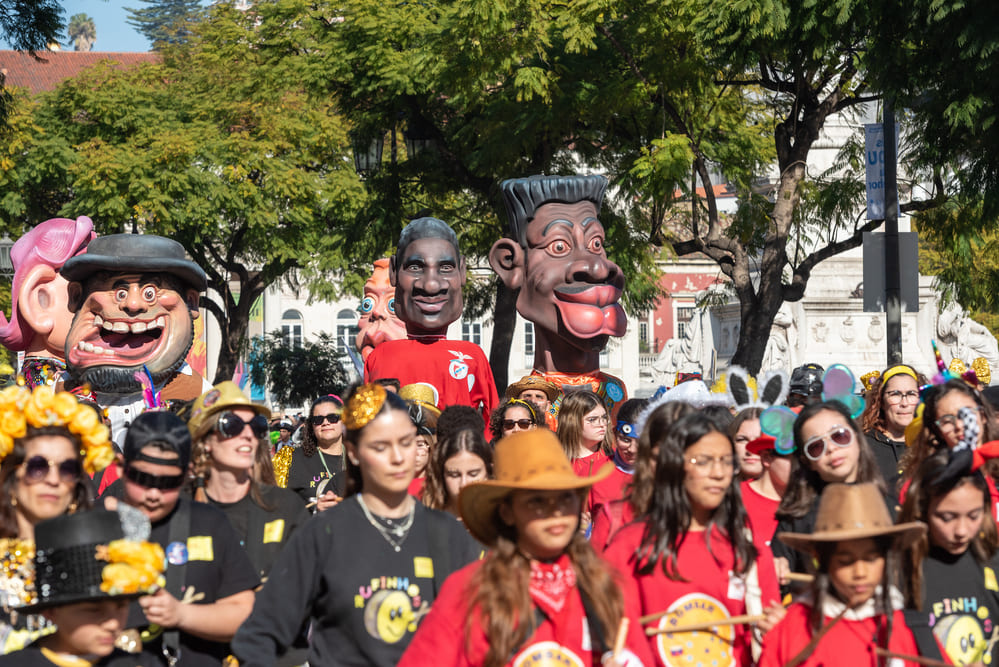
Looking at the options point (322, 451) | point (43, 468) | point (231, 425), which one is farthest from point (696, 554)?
point (322, 451)

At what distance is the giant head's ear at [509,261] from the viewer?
1364cm

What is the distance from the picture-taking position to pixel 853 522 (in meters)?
4.29

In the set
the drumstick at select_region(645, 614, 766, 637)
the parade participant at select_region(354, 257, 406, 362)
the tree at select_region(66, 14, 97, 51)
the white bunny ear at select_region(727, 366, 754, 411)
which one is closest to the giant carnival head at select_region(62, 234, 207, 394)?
the white bunny ear at select_region(727, 366, 754, 411)

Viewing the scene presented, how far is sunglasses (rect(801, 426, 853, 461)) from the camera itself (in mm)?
5613

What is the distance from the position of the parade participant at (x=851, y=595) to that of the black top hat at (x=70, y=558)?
6.77ft

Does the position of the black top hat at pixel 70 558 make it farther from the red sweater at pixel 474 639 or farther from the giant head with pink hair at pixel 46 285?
the giant head with pink hair at pixel 46 285

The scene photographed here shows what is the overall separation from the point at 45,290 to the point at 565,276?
521 cm

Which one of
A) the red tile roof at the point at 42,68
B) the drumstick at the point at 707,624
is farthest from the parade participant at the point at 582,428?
the red tile roof at the point at 42,68

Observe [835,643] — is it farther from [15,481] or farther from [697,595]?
[15,481]

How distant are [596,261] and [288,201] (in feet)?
47.3

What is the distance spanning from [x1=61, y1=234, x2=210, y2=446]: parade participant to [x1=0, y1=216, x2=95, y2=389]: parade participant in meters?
2.24

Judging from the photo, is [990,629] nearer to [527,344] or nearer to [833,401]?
[833,401]

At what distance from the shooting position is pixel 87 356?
11492 millimetres

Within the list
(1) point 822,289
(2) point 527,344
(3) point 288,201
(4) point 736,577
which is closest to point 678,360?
(1) point 822,289
